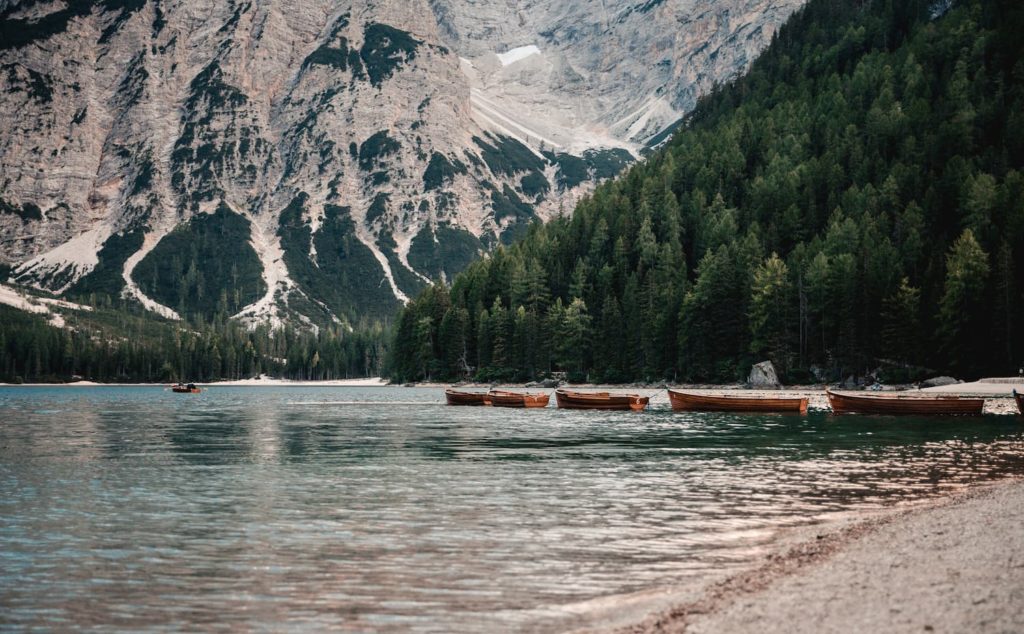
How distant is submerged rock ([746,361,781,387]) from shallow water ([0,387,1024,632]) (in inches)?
2676

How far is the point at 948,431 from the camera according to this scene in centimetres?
6756

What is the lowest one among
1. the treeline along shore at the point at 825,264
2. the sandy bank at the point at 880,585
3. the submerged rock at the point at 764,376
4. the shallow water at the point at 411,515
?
the shallow water at the point at 411,515

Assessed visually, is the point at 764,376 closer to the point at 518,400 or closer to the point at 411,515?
the point at 518,400

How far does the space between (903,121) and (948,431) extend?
131367 millimetres

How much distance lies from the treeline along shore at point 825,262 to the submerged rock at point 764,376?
2.80m

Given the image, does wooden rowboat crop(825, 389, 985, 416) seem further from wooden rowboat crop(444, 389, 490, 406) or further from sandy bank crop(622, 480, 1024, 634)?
sandy bank crop(622, 480, 1024, 634)

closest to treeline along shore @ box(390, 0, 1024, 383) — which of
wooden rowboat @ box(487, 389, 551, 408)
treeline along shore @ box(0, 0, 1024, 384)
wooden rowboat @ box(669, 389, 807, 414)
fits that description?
treeline along shore @ box(0, 0, 1024, 384)

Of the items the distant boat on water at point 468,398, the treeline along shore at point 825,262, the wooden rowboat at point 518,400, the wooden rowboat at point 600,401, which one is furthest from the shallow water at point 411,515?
the treeline along shore at point 825,262

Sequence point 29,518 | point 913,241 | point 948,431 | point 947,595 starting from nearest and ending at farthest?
point 947,595
point 29,518
point 948,431
point 913,241

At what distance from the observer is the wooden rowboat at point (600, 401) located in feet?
350

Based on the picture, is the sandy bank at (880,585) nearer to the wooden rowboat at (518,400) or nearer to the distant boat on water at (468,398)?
the wooden rowboat at (518,400)

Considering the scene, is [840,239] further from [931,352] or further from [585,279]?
[585,279]

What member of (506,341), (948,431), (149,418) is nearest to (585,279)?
(506,341)

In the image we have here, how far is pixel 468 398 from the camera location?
12719cm
